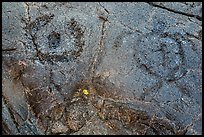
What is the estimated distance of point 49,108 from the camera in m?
3.09

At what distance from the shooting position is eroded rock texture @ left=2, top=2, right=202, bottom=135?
10.0 feet

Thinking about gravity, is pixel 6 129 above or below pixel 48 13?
below

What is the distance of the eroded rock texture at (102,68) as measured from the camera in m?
3.06

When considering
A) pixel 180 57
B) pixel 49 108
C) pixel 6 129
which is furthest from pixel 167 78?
pixel 6 129

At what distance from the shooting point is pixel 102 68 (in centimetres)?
312

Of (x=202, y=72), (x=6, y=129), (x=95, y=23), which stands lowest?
(x=6, y=129)

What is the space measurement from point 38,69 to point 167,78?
2.26ft

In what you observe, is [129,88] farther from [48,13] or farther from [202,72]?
[48,13]

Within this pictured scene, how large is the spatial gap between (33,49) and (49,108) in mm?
333

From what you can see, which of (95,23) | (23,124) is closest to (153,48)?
(95,23)

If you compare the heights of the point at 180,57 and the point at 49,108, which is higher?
the point at 180,57

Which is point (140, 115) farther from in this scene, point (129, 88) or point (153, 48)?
point (153, 48)

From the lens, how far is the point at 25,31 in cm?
318

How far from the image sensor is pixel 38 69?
3.12 metres
